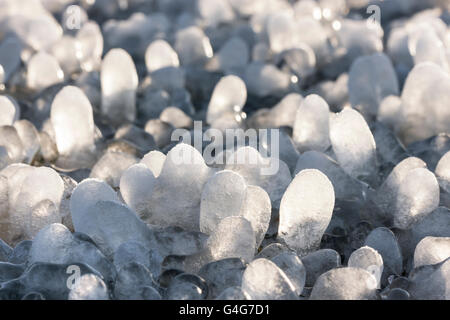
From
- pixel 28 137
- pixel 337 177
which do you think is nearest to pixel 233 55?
pixel 28 137

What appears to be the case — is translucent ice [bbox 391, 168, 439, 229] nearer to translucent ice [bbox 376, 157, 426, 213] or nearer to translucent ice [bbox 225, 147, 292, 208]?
translucent ice [bbox 376, 157, 426, 213]

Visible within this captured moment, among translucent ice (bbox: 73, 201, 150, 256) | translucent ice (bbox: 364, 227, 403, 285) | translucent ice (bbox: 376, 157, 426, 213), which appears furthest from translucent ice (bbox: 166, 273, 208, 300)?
translucent ice (bbox: 376, 157, 426, 213)

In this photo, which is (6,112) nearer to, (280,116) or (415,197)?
(280,116)

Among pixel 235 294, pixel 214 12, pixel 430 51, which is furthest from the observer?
pixel 214 12

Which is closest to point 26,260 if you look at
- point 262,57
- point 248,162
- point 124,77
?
point 248,162

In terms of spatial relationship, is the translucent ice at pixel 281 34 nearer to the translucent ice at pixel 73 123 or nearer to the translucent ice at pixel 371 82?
the translucent ice at pixel 371 82

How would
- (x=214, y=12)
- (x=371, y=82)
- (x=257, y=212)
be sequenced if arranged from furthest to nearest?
(x=214, y=12) < (x=371, y=82) < (x=257, y=212)

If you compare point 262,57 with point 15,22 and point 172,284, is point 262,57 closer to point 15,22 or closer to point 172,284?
point 15,22
